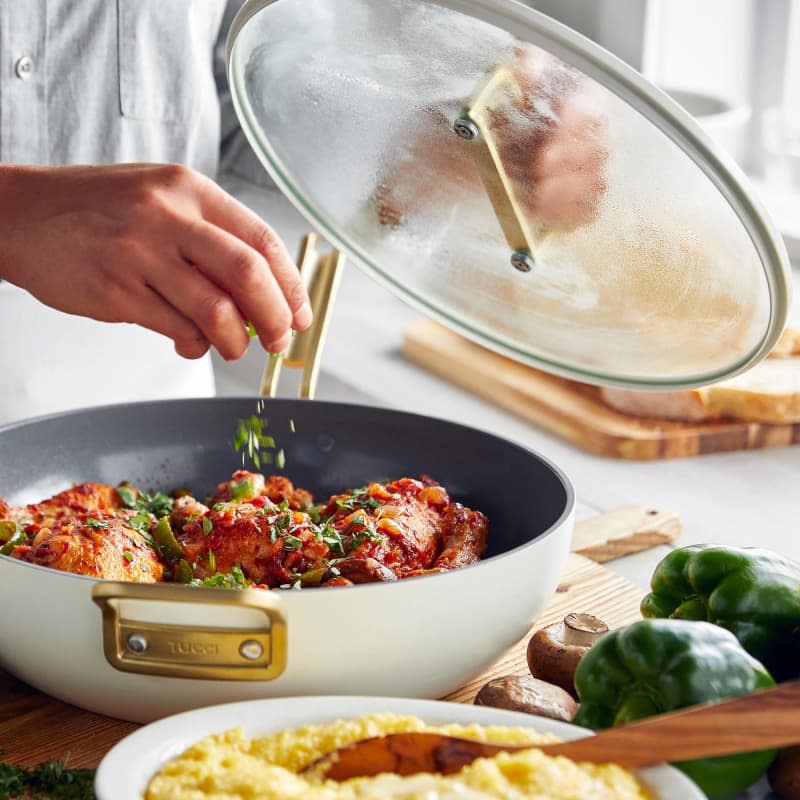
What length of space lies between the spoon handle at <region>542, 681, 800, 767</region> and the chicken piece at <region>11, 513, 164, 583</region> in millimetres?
543

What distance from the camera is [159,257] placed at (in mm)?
1281

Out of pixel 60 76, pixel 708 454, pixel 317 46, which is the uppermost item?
pixel 317 46

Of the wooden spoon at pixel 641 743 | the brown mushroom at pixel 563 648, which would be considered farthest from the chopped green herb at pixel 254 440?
the wooden spoon at pixel 641 743

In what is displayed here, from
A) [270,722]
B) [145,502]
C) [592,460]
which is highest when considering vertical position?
[270,722]

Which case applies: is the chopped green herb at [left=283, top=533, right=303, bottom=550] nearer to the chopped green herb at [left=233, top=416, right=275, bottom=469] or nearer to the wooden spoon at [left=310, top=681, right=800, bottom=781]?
the chopped green herb at [left=233, top=416, right=275, bottom=469]

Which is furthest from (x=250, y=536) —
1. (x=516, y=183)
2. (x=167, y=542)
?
(x=516, y=183)

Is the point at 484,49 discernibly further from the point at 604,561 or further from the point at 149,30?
the point at 149,30

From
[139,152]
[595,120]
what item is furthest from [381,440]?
[139,152]

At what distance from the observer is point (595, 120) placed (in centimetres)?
115

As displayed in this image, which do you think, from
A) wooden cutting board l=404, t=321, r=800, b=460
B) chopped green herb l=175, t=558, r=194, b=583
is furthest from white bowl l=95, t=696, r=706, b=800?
wooden cutting board l=404, t=321, r=800, b=460

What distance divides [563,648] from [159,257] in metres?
0.56

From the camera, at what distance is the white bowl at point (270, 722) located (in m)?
0.93

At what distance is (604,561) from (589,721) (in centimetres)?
68

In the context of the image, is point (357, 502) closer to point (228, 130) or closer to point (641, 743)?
point (641, 743)
